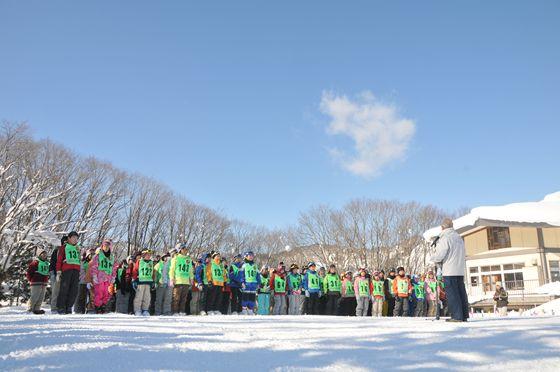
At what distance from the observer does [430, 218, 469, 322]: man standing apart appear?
23.7ft

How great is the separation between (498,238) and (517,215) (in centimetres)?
431

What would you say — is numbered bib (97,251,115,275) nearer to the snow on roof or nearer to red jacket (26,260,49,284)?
red jacket (26,260,49,284)

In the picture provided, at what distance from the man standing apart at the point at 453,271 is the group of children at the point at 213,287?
195 centimetres

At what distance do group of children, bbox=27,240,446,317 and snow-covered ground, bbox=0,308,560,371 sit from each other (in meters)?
5.06

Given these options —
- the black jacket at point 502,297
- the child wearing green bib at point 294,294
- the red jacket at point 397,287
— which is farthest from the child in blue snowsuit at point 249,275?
the black jacket at point 502,297

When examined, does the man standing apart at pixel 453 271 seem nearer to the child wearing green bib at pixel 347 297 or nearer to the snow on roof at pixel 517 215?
the child wearing green bib at pixel 347 297

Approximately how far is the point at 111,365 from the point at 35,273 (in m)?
9.92

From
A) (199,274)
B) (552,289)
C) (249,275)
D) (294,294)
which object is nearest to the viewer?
(199,274)

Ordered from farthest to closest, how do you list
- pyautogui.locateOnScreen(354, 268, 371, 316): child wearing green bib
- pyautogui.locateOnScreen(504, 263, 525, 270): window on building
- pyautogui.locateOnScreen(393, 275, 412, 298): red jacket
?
1. pyautogui.locateOnScreen(504, 263, 525, 270): window on building
2. pyautogui.locateOnScreen(393, 275, 412, 298): red jacket
3. pyautogui.locateOnScreen(354, 268, 371, 316): child wearing green bib

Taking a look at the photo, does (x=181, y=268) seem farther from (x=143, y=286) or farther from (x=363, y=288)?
(x=363, y=288)

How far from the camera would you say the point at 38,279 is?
11.8m

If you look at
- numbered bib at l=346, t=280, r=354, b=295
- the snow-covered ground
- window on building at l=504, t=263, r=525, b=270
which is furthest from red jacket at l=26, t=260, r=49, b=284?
window on building at l=504, t=263, r=525, b=270

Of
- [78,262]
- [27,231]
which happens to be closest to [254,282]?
[78,262]

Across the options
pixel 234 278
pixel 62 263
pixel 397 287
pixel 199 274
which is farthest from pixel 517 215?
pixel 62 263
